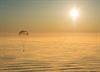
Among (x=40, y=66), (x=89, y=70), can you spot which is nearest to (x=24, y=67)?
(x=40, y=66)

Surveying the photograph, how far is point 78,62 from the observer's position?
322 inches

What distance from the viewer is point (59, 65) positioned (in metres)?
7.55

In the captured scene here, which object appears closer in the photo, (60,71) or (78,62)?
(60,71)

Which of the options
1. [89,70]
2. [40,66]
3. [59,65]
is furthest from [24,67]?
[89,70]

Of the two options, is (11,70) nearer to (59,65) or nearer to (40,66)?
(40,66)

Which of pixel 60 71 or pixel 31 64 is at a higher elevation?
pixel 31 64

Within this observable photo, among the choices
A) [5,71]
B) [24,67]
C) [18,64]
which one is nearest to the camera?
[5,71]

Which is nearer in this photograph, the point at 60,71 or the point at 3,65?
the point at 60,71

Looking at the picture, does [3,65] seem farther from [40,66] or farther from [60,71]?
[60,71]

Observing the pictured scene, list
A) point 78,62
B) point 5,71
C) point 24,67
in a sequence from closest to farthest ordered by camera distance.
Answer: point 5,71
point 24,67
point 78,62

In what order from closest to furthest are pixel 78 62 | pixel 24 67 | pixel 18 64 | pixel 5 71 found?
pixel 5 71 < pixel 24 67 < pixel 18 64 < pixel 78 62

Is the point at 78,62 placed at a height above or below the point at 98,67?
above

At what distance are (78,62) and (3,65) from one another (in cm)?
206

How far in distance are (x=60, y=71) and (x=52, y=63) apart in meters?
1.14
